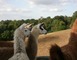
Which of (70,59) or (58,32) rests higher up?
(70,59)

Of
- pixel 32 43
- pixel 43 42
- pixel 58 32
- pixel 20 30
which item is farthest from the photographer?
pixel 58 32

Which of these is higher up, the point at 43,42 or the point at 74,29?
the point at 74,29

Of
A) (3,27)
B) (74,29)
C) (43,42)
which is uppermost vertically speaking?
(74,29)

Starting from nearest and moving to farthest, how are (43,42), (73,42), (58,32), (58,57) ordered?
(58,57) → (73,42) → (43,42) → (58,32)

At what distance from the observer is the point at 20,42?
23.0 feet

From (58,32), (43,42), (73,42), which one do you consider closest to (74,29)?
(73,42)

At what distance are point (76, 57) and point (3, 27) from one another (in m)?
15.5

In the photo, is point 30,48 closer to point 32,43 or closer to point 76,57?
point 32,43

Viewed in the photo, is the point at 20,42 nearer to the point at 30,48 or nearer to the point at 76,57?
the point at 76,57

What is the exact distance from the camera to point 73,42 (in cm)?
605

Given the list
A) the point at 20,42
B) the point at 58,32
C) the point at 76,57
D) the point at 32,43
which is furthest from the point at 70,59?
the point at 58,32

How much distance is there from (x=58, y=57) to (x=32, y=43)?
4.97m

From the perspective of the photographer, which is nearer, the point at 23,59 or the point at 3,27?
the point at 23,59

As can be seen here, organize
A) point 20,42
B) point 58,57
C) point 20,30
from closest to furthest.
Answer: point 58,57, point 20,42, point 20,30
